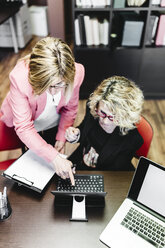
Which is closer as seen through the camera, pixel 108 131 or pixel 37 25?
A: pixel 108 131

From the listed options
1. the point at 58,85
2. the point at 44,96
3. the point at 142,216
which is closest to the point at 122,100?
the point at 58,85

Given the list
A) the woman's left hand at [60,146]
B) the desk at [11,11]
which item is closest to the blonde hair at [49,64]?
the woman's left hand at [60,146]

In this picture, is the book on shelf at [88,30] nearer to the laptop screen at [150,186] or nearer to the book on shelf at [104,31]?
the book on shelf at [104,31]

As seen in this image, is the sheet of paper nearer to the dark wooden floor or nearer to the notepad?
the notepad

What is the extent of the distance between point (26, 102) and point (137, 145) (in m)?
0.72

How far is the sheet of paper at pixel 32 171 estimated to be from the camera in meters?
1.29

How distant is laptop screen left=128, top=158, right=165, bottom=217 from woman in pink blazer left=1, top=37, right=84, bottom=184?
34cm

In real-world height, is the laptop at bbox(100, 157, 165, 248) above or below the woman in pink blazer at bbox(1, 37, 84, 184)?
below

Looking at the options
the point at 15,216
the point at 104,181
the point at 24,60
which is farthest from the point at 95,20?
the point at 15,216

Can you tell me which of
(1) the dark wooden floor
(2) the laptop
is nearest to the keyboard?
(2) the laptop

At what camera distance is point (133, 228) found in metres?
1.14

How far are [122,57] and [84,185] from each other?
222cm

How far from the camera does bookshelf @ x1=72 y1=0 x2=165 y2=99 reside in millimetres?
2969

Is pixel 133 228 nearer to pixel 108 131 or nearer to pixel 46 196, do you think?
pixel 46 196
